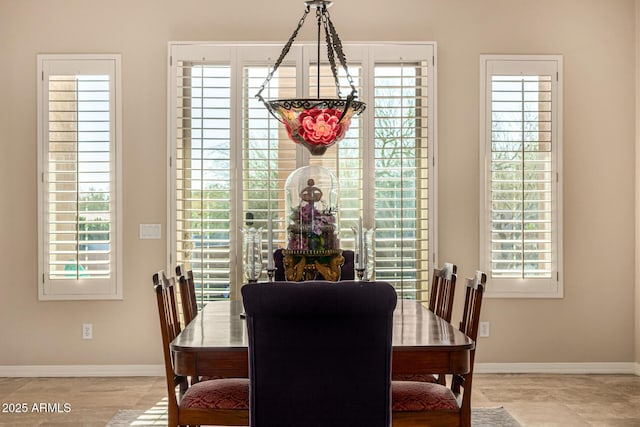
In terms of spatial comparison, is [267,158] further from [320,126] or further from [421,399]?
[421,399]

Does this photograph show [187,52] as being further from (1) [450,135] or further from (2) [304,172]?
(1) [450,135]

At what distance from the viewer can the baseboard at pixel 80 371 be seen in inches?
215

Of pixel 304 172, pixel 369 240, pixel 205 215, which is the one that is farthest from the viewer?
pixel 205 215

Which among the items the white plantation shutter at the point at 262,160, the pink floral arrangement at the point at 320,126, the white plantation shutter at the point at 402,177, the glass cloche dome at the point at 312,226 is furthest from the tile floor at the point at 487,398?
the pink floral arrangement at the point at 320,126

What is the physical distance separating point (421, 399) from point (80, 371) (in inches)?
129

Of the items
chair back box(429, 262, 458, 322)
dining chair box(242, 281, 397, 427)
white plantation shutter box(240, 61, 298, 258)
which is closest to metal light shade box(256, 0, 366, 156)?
chair back box(429, 262, 458, 322)

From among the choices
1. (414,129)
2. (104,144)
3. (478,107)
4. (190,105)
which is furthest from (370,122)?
(104,144)

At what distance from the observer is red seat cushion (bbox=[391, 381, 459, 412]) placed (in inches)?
117

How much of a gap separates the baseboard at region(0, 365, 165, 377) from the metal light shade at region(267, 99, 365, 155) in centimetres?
261

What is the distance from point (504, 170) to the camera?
545 cm

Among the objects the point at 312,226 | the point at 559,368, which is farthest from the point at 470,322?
the point at 559,368

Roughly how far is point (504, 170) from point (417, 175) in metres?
0.63

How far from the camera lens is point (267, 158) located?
17.7 ft

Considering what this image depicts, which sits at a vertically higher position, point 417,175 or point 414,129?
point 414,129
